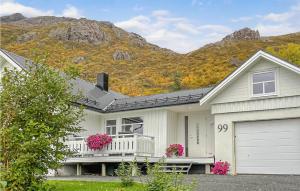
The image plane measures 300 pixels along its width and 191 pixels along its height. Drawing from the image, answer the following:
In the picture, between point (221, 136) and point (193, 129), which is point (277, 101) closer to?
point (221, 136)

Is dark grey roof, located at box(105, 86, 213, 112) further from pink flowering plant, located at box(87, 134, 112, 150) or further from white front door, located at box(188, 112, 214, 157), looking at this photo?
pink flowering plant, located at box(87, 134, 112, 150)

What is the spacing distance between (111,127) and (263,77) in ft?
33.0

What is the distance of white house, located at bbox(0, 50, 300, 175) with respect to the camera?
17.7 m

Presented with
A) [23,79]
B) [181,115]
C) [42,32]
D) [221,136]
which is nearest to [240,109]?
[221,136]

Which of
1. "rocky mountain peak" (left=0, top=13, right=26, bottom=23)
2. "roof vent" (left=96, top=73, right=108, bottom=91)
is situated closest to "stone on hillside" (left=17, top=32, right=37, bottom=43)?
"roof vent" (left=96, top=73, right=108, bottom=91)

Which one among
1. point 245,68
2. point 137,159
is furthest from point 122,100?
point 245,68

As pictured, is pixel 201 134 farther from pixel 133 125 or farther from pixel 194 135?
pixel 133 125

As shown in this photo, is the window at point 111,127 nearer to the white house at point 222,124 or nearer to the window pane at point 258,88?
the white house at point 222,124

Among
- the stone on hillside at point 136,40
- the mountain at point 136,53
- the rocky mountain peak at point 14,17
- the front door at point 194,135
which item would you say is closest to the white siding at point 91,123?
the front door at point 194,135

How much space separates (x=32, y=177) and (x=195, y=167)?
11.5 m

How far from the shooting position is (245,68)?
18.8 metres

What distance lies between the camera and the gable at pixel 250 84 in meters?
Answer: 17.6

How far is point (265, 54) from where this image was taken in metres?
18.2

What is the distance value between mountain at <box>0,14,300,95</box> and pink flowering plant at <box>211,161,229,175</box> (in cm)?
3246
